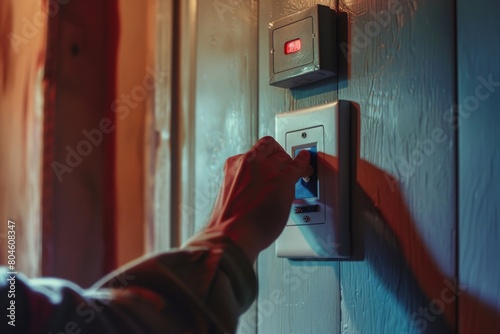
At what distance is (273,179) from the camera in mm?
650

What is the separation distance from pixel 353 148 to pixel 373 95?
6 cm

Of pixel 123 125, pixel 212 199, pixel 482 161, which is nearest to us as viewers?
pixel 482 161

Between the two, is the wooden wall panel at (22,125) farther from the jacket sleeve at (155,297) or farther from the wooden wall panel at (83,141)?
the jacket sleeve at (155,297)

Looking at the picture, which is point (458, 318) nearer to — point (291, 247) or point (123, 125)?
point (291, 247)

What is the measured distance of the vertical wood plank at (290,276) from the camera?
711 mm

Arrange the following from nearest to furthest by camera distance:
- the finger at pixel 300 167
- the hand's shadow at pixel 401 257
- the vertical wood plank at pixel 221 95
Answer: the hand's shadow at pixel 401 257 → the finger at pixel 300 167 → the vertical wood plank at pixel 221 95

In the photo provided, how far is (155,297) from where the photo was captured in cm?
50

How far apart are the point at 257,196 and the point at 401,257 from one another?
0.16 metres

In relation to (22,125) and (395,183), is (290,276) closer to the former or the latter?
(395,183)

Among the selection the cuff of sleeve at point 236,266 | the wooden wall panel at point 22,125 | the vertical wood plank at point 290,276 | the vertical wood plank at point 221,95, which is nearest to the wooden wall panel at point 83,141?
the wooden wall panel at point 22,125

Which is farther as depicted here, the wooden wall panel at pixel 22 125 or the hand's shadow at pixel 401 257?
the wooden wall panel at pixel 22 125

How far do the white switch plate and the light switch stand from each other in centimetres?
4

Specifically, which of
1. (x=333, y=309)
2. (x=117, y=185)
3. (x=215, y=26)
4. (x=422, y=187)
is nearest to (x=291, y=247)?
(x=333, y=309)

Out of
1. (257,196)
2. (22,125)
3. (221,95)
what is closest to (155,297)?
(257,196)
